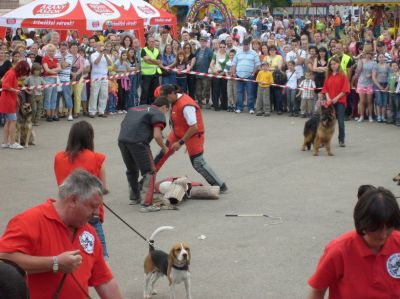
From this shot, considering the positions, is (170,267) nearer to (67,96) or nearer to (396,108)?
(67,96)

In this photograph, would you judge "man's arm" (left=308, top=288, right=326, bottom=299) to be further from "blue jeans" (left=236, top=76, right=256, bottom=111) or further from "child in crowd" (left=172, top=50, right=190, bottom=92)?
"child in crowd" (left=172, top=50, right=190, bottom=92)

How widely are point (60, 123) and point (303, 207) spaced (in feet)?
30.2

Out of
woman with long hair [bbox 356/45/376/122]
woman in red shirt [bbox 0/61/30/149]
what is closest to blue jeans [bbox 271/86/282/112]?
woman with long hair [bbox 356/45/376/122]

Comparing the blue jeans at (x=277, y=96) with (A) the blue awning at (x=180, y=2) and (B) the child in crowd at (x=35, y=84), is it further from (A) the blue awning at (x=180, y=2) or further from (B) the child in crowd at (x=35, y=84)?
(A) the blue awning at (x=180, y=2)

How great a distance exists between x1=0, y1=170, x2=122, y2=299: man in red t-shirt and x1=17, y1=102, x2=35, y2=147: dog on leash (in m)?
11.5

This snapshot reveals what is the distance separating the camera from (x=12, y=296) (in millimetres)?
3035

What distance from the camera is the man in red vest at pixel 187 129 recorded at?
11430 millimetres

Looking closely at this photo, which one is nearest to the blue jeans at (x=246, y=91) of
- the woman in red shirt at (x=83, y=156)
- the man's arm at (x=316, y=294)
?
the woman in red shirt at (x=83, y=156)

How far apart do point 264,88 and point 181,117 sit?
9.18m

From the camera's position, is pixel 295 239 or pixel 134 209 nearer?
pixel 295 239

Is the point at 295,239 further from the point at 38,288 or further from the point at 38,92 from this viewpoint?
the point at 38,92

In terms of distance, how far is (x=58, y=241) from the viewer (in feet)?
14.3

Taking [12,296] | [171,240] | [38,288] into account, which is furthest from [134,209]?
[12,296]

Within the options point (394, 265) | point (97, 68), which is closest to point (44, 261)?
point (394, 265)
